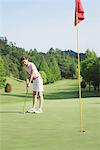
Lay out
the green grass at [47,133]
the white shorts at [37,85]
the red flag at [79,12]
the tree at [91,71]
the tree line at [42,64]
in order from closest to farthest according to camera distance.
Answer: the green grass at [47,133] → the red flag at [79,12] → the white shorts at [37,85] → the tree at [91,71] → the tree line at [42,64]

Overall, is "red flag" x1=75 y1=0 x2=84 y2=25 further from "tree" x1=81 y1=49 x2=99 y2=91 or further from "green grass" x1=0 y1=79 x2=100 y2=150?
"tree" x1=81 y1=49 x2=99 y2=91

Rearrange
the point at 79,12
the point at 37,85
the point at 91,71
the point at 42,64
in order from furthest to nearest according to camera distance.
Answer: the point at 42,64 → the point at 91,71 → the point at 37,85 → the point at 79,12

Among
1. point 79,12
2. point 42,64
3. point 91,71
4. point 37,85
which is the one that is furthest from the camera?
point 42,64

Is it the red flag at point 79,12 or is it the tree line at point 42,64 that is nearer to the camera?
the red flag at point 79,12

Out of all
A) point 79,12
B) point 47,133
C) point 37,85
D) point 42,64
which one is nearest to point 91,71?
point 42,64

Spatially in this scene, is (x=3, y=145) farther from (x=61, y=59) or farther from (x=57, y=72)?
(x=61, y=59)

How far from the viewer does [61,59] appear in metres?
129

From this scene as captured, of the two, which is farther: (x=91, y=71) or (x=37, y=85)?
(x=91, y=71)

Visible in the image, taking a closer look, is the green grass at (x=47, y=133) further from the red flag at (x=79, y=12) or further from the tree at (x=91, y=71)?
the tree at (x=91, y=71)

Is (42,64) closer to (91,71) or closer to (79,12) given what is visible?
(91,71)

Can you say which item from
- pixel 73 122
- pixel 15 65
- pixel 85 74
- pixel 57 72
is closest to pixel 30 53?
pixel 57 72

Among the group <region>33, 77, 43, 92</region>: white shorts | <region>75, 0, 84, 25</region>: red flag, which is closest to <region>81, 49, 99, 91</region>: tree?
<region>33, 77, 43, 92</region>: white shorts

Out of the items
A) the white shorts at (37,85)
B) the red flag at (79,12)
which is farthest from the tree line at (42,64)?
the red flag at (79,12)

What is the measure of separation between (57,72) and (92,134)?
10235cm
